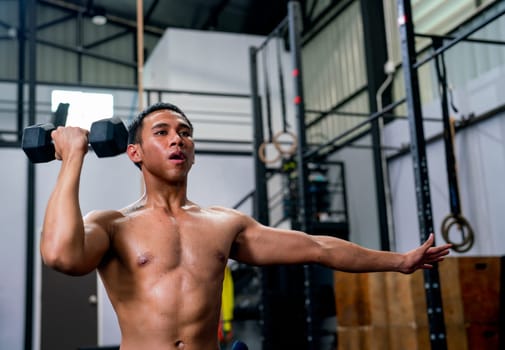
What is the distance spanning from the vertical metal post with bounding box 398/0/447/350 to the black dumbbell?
1.97m

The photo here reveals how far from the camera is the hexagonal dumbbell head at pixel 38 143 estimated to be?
1.55 m

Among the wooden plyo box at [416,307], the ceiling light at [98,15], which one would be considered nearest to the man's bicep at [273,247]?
the wooden plyo box at [416,307]

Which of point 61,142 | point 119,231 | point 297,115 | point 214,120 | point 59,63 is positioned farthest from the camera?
point 59,63

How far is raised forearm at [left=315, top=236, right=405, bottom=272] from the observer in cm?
190

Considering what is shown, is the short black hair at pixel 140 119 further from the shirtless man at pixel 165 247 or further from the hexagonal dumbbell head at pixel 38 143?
the hexagonal dumbbell head at pixel 38 143

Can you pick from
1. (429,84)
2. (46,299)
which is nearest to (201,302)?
(429,84)

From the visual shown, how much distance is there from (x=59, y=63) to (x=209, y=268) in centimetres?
957

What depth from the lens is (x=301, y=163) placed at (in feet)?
15.9

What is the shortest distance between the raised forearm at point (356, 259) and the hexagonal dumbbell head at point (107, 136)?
70cm

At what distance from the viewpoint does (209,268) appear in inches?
69.1

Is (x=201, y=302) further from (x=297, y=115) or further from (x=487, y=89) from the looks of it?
(x=487, y=89)

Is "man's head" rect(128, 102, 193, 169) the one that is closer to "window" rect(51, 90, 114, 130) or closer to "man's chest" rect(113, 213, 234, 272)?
"window" rect(51, 90, 114, 130)

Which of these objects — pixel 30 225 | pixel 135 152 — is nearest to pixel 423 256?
pixel 135 152

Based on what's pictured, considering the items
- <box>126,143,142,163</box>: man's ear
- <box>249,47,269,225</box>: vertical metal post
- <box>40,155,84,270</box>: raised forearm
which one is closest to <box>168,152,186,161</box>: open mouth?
<box>126,143,142,163</box>: man's ear
